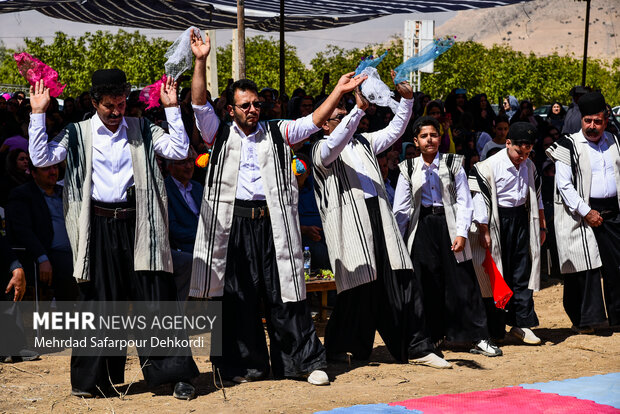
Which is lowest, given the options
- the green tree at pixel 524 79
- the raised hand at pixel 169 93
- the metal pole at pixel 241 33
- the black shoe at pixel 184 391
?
the black shoe at pixel 184 391

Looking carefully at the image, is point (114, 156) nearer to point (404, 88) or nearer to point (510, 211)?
point (404, 88)

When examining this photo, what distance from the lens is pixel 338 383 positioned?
20.2ft

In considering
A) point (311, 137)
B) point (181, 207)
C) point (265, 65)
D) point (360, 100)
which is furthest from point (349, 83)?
point (265, 65)

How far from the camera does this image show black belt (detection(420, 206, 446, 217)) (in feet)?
23.3

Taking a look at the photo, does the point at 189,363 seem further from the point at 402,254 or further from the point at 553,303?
the point at 553,303

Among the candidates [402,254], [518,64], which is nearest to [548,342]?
[402,254]

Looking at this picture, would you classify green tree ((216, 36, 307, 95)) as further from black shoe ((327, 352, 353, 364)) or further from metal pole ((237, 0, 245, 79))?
black shoe ((327, 352, 353, 364))

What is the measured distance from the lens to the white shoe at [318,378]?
19.8 feet

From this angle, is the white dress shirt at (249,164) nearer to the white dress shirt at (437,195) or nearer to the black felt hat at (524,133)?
the white dress shirt at (437,195)

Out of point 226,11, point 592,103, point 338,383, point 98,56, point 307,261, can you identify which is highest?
point 98,56

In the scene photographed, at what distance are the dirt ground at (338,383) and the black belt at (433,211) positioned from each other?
3.74 ft

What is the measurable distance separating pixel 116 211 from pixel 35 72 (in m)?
0.99

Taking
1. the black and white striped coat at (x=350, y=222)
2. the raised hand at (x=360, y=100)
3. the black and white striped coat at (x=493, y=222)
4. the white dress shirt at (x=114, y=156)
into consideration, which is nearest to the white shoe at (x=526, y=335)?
the black and white striped coat at (x=493, y=222)

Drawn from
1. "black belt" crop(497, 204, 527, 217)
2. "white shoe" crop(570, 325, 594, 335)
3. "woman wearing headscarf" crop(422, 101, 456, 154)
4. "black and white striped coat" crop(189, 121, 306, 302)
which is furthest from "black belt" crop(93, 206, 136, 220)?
"woman wearing headscarf" crop(422, 101, 456, 154)
